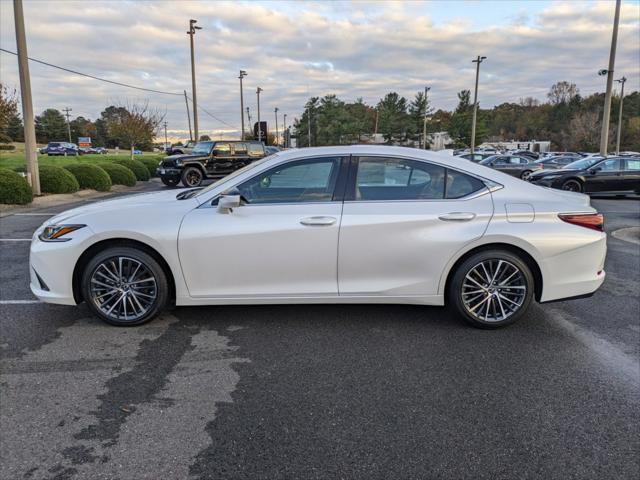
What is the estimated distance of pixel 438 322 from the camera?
178 inches

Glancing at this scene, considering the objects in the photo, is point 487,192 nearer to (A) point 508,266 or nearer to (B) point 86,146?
(A) point 508,266

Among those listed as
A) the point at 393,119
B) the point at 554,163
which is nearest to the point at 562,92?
the point at 393,119

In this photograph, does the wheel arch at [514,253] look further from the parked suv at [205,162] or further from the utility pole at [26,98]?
the parked suv at [205,162]

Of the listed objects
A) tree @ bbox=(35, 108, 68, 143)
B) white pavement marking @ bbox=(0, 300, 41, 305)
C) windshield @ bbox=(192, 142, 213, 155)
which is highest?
tree @ bbox=(35, 108, 68, 143)

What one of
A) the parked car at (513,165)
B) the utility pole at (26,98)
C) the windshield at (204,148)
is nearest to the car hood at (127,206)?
the utility pole at (26,98)

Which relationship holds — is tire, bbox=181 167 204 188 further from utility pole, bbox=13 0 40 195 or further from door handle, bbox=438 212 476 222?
door handle, bbox=438 212 476 222

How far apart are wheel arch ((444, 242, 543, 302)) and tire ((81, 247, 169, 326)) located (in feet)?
8.15

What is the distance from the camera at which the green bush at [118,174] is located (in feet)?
65.7

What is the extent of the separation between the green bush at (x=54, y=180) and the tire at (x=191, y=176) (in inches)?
169

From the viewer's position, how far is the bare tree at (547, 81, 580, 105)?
4119 inches

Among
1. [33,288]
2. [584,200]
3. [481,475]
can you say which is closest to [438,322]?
[584,200]

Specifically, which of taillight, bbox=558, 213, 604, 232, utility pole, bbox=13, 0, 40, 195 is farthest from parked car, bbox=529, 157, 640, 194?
utility pole, bbox=13, 0, 40, 195

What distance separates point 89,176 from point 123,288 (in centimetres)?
Result: 1491

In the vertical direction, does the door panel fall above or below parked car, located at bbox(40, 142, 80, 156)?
below
